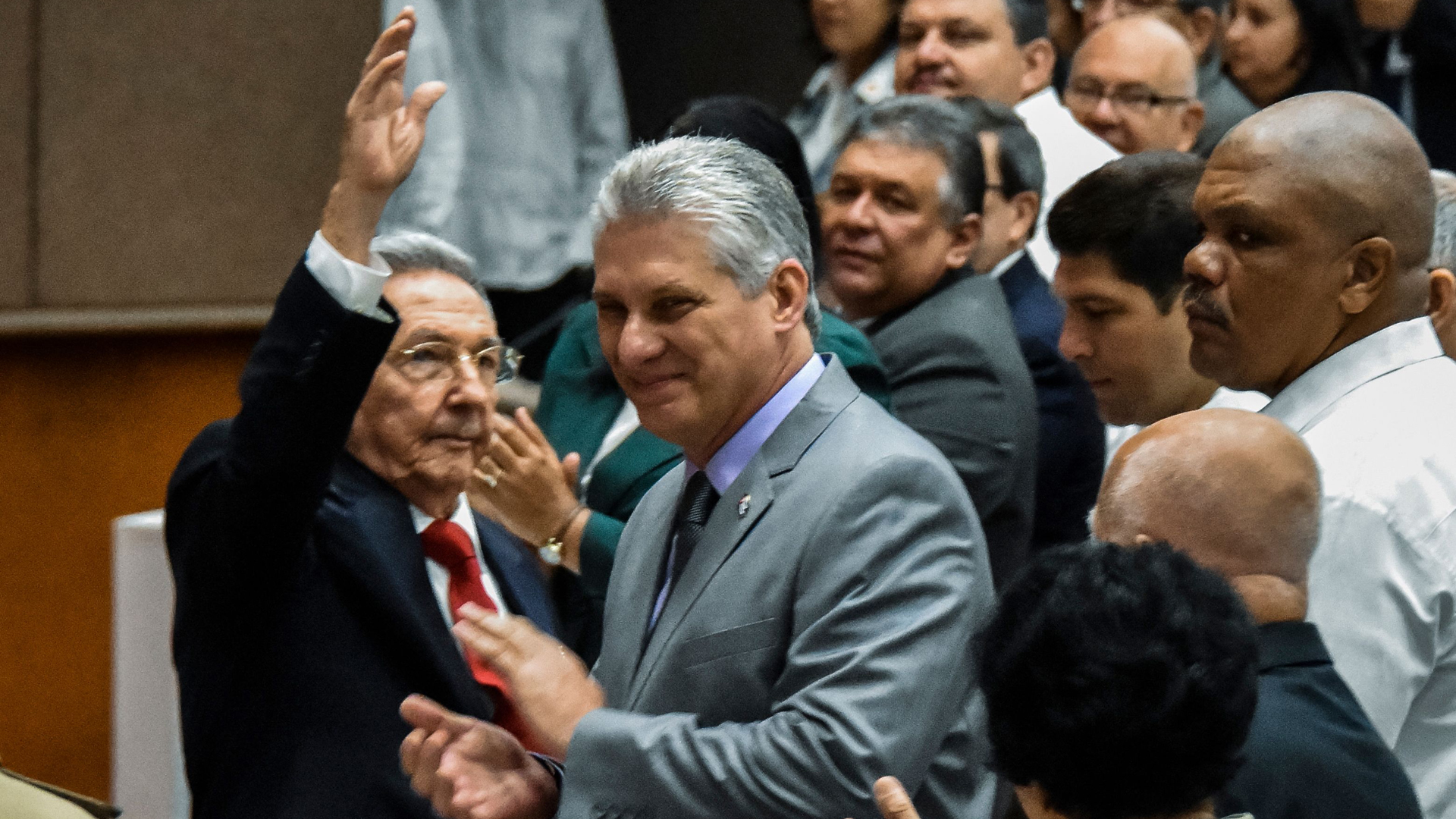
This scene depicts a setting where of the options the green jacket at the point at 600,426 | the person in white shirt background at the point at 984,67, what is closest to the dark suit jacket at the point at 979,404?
the green jacket at the point at 600,426

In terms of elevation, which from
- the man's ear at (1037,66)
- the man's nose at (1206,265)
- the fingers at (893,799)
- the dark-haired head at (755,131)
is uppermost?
the man's nose at (1206,265)

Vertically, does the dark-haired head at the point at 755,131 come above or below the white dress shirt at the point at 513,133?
above

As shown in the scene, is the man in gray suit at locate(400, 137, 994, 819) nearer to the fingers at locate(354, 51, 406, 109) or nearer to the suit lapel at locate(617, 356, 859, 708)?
the suit lapel at locate(617, 356, 859, 708)

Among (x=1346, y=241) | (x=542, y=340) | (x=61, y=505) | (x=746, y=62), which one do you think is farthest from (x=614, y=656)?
(x=746, y=62)

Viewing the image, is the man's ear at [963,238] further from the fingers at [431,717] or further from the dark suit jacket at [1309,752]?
the dark suit jacket at [1309,752]

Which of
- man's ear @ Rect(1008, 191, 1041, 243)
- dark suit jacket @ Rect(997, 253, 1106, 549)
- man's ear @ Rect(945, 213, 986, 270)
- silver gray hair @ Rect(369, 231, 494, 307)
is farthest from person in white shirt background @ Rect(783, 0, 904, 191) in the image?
silver gray hair @ Rect(369, 231, 494, 307)

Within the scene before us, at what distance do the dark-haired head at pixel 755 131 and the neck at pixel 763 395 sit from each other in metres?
1.16

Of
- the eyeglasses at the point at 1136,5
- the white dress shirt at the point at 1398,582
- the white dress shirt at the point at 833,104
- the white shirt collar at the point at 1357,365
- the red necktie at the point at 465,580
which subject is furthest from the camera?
the eyeglasses at the point at 1136,5

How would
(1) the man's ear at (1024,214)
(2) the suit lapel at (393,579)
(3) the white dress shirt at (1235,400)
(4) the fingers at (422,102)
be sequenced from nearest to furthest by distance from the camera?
(4) the fingers at (422,102) < (2) the suit lapel at (393,579) < (3) the white dress shirt at (1235,400) < (1) the man's ear at (1024,214)

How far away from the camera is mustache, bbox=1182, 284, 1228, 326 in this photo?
7.44ft

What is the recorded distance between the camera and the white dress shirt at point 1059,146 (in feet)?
15.0

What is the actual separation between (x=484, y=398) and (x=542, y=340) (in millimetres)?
2532

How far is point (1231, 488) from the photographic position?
1.75m

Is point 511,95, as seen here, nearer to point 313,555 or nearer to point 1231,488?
point 313,555
